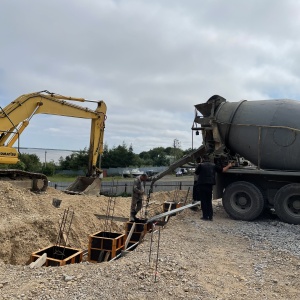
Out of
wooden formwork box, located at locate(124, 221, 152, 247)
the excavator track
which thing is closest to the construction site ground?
wooden formwork box, located at locate(124, 221, 152, 247)

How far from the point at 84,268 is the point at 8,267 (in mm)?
1303

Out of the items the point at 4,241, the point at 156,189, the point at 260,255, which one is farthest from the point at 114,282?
the point at 156,189

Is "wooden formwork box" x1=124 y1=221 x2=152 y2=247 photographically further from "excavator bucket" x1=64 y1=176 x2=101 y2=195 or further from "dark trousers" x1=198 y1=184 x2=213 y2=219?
"excavator bucket" x1=64 y1=176 x2=101 y2=195

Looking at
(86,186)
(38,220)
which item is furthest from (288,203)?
(86,186)

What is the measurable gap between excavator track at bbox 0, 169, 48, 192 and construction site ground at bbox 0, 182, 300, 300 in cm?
205

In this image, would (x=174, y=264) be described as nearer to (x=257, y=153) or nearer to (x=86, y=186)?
(x=257, y=153)

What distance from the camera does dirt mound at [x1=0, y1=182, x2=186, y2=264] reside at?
7.97 metres

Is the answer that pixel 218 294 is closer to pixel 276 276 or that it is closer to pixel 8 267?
pixel 276 276

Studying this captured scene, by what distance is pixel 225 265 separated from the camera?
5.29 metres

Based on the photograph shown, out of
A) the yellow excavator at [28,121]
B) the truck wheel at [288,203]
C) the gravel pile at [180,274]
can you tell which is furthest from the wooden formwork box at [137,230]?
the yellow excavator at [28,121]

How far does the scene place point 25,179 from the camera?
12070 mm

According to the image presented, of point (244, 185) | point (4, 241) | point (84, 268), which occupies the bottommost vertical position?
point (4, 241)

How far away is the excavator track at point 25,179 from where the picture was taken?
11.5 metres

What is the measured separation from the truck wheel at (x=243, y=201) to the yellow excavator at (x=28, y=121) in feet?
20.4
